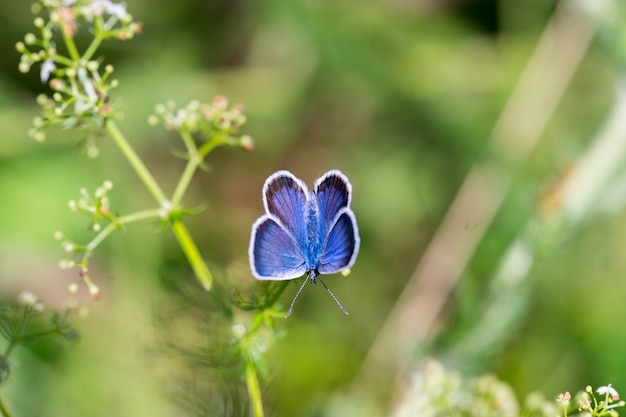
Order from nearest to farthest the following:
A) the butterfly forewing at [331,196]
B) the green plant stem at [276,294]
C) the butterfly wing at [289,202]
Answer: the butterfly forewing at [331,196] → the butterfly wing at [289,202] → the green plant stem at [276,294]

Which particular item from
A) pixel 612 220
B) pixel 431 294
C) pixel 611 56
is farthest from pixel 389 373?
pixel 611 56

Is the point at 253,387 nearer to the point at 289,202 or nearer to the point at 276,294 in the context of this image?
the point at 276,294

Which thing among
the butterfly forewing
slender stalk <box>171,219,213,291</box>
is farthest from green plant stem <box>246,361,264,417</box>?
the butterfly forewing

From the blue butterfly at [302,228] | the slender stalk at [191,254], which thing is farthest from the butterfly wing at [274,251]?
the slender stalk at [191,254]

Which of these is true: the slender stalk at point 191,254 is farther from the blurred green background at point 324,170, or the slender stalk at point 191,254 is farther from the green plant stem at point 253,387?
the blurred green background at point 324,170

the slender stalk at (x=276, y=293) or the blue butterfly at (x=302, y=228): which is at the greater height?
the blue butterfly at (x=302, y=228)

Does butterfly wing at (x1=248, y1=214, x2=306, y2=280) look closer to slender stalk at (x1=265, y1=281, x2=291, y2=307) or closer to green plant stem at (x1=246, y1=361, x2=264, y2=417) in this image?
slender stalk at (x1=265, y1=281, x2=291, y2=307)

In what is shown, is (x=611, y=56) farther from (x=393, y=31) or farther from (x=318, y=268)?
(x=318, y=268)

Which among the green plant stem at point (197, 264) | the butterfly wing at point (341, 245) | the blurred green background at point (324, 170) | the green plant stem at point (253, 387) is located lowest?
the green plant stem at point (253, 387)
